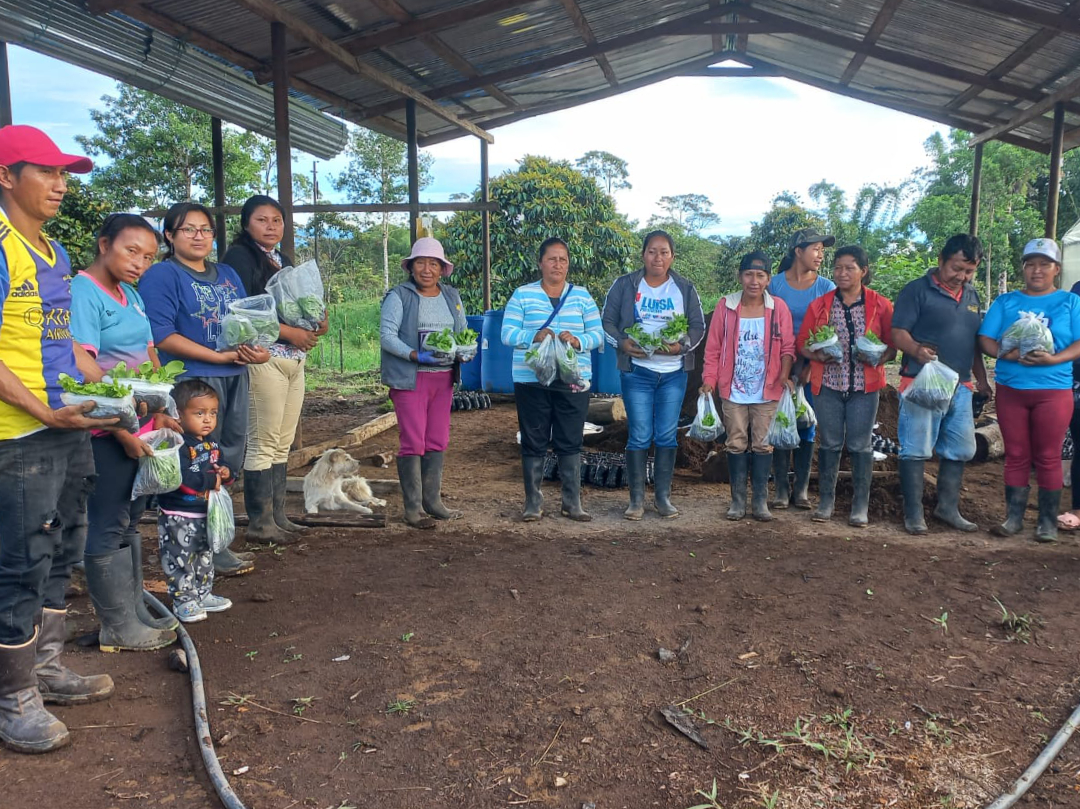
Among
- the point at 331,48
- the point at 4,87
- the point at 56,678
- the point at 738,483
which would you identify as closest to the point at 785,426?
the point at 738,483

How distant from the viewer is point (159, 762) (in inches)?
103

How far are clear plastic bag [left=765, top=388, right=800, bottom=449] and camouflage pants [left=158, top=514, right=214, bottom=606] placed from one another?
351cm

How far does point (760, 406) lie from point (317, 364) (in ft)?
43.5

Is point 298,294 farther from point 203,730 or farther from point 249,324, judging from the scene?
point 203,730

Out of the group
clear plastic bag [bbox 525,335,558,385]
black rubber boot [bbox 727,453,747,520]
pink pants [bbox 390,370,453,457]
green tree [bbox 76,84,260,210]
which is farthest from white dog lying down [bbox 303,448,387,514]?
green tree [bbox 76,84,260,210]

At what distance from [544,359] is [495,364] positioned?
6548mm

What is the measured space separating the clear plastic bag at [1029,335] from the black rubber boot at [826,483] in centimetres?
125

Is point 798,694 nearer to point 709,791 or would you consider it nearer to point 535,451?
point 709,791

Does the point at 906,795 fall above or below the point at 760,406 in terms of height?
below

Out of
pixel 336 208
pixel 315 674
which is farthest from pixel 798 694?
pixel 336 208

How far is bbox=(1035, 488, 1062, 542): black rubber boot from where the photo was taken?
507 centimetres

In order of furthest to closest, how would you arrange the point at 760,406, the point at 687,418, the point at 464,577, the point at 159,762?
the point at 687,418
the point at 760,406
the point at 464,577
the point at 159,762

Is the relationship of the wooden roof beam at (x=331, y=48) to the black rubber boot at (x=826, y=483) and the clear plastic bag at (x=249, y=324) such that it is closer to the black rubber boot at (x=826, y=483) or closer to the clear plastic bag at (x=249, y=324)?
the clear plastic bag at (x=249, y=324)

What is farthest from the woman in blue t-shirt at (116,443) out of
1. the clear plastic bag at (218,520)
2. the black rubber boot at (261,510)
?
the black rubber boot at (261,510)
